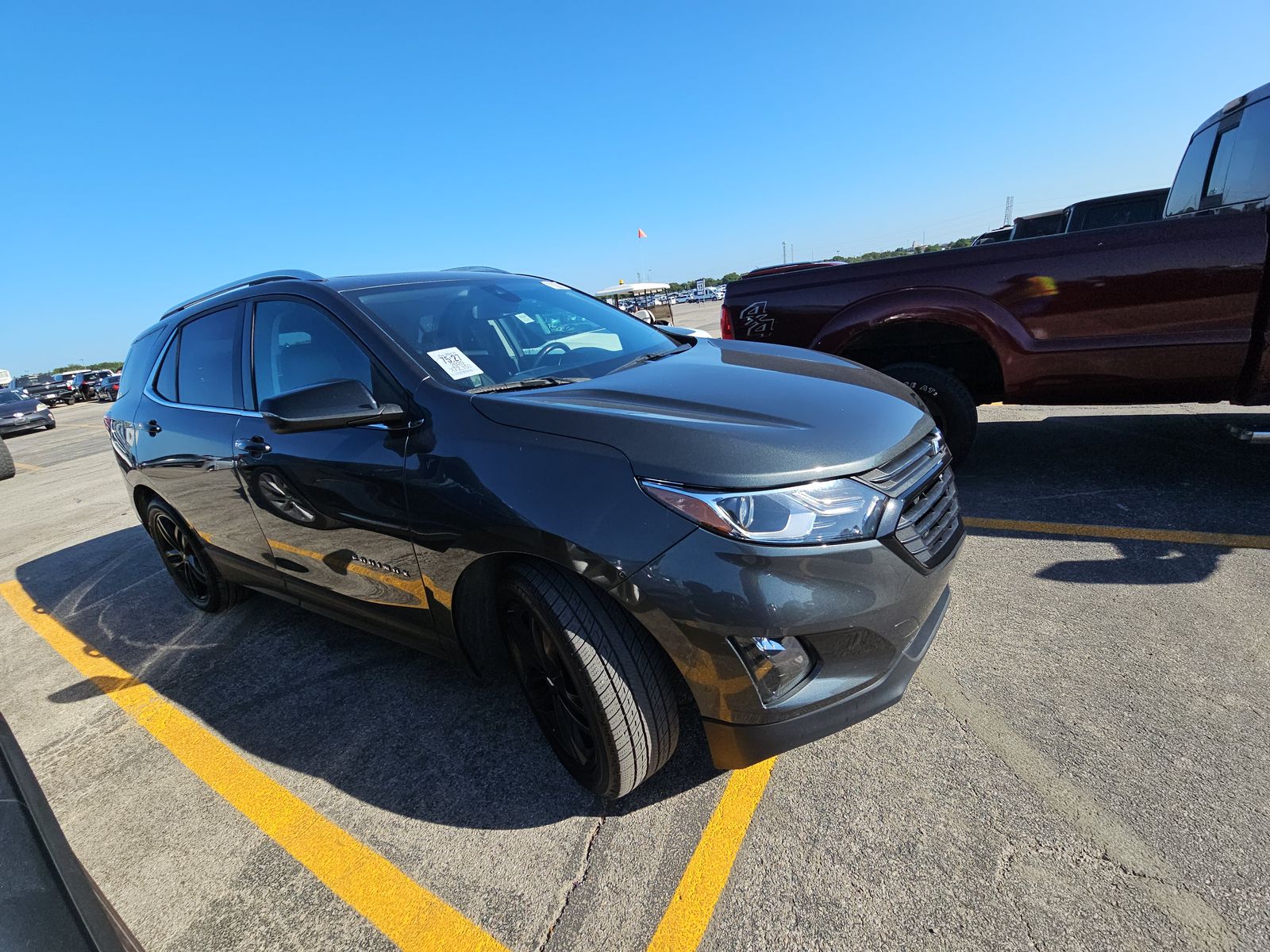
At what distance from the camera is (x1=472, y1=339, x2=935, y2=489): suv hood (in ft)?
5.36

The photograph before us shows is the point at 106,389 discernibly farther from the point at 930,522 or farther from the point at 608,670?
the point at 930,522

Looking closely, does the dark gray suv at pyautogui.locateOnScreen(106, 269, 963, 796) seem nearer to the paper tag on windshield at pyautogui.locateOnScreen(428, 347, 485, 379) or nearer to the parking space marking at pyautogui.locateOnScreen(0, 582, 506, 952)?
the paper tag on windshield at pyautogui.locateOnScreen(428, 347, 485, 379)

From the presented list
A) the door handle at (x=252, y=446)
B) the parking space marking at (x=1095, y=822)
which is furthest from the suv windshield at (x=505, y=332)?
the parking space marking at (x=1095, y=822)

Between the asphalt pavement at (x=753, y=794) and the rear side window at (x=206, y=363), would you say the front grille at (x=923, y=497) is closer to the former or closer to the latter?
the asphalt pavement at (x=753, y=794)

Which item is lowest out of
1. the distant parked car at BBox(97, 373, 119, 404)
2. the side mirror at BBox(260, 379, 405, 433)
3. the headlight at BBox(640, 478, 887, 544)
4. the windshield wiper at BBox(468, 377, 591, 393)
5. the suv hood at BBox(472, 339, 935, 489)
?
the distant parked car at BBox(97, 373, 119, 404)

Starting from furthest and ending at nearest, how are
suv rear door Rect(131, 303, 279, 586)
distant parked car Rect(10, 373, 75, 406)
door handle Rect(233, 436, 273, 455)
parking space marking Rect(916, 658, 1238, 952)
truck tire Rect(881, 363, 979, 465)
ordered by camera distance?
distant parked car Rect(10, 373, 75, 406) → truck tire Rect(881, 363, 979, 465) → suv rear door Rect(131, 303, 279, 586) → door handle Rect(233, 436, 273, 455) → parking space marking Rect(916, 658, 1238, 952)

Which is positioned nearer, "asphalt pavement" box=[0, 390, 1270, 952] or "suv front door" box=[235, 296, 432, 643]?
"asphalt pavement" box=[0, 390, 1270, 952]

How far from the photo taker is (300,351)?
2.57 m

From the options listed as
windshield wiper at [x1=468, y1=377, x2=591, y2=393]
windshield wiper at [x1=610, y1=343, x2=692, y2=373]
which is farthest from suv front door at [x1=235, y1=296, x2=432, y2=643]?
windshield wiper at [x1=610, y1=343, x2=692, y2=373]

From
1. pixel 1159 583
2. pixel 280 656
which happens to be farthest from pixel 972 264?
pixel 280 656

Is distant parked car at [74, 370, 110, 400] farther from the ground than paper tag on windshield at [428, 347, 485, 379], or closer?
closer

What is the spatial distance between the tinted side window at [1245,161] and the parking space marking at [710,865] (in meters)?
4.60

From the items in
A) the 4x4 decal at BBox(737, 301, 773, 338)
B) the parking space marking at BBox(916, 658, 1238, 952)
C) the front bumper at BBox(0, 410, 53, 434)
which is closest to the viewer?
the parking space marking at BBox(916, 658, 1238, 952)

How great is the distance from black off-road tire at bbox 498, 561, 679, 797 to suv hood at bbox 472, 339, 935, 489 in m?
0.41
